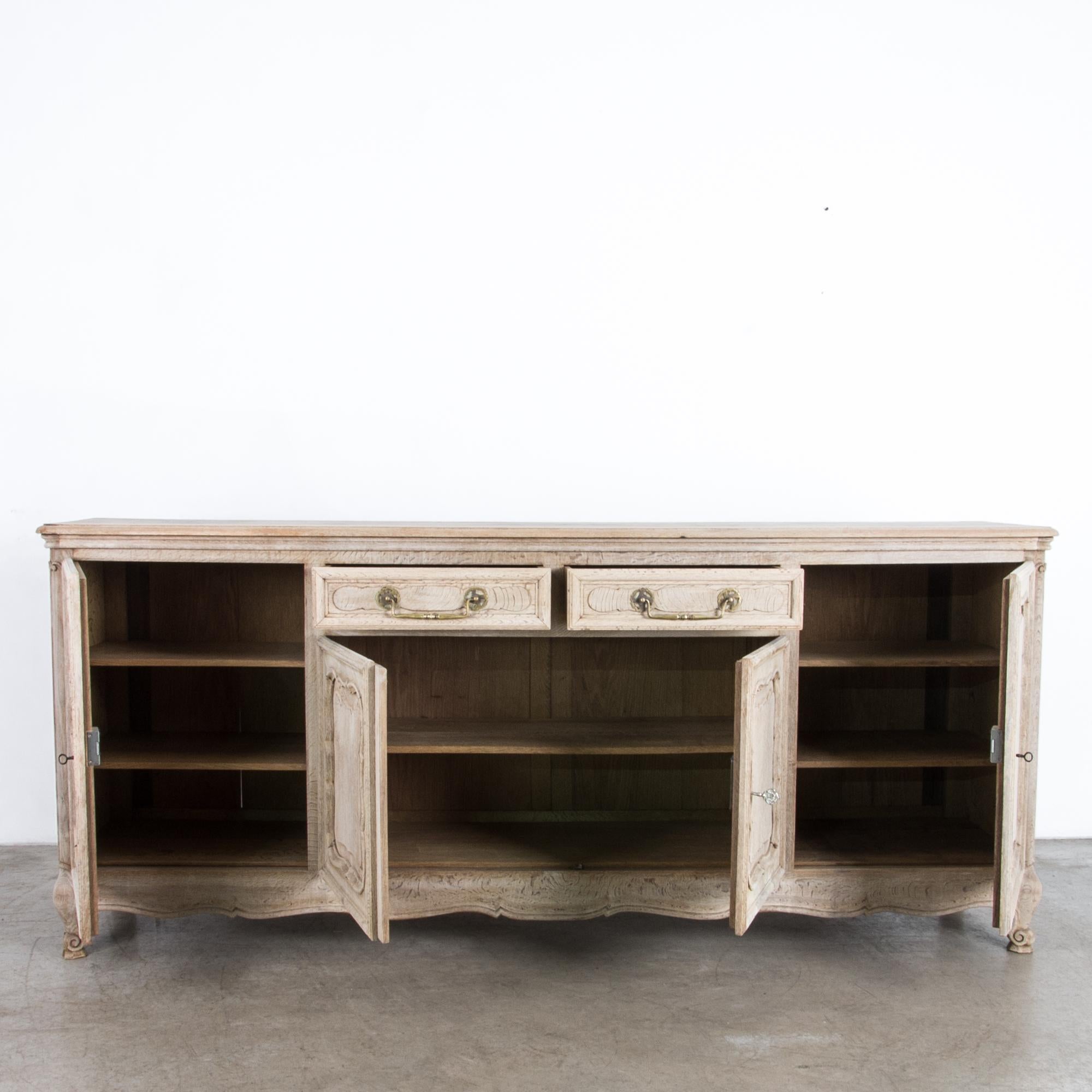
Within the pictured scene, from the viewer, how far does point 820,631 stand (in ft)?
11.1

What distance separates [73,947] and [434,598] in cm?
139

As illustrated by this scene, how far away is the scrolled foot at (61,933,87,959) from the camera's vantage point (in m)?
2.86

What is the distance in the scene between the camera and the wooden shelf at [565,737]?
2912 mm

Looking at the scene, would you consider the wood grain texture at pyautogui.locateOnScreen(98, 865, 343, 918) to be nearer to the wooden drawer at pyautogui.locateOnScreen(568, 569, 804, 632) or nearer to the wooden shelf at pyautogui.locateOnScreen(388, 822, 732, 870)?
the wooden shelf at pyautogui.locateOnScreen(388, 822, 732, 870)

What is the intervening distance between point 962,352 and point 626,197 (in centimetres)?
135

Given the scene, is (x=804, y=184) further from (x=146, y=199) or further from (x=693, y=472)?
(x=146, y=199)

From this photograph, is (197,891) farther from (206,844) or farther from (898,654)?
(898,654)

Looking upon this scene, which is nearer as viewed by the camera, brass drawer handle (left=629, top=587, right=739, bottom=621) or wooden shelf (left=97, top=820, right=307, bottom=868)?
brass drawer handle (left=629, top=587, right=739, bottom=621)

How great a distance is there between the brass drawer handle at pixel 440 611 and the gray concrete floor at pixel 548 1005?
958 mm

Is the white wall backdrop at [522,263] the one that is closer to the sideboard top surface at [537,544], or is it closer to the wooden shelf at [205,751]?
the wooden shelf at [205,751]

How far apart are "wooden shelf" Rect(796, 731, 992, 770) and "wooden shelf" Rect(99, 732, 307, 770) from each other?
1.45 meters

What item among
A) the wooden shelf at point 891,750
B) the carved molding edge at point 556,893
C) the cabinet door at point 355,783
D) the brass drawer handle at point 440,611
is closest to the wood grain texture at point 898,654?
the wooden shelf at point 891,750

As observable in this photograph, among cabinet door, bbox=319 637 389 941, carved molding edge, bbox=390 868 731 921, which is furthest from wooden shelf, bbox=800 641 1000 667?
cabinet door, bbox=319 637 389 941

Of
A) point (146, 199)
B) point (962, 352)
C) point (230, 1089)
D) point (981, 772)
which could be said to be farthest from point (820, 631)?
point (146, 199)
